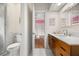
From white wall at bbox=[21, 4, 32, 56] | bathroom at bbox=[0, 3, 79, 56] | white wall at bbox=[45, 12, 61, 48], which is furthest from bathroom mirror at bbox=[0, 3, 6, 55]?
white wall at bbox=[45, 12, 61, 48]

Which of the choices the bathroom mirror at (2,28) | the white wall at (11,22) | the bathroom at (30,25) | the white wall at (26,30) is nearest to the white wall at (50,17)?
the bathroom at (30,25)

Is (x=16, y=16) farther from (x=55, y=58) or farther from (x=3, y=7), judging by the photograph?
(x=55, y=58)

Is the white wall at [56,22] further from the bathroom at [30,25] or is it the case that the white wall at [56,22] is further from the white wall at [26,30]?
the white wall at [26,30]

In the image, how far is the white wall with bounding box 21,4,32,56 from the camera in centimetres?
204

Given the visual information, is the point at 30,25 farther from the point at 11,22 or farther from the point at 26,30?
the point at 11,22

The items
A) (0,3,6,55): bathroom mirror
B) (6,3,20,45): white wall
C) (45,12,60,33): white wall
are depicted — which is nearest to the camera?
(0,3,6,55): bathroom mirror

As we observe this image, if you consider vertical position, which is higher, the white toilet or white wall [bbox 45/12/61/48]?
white wall [bbox 45/12/61/48]

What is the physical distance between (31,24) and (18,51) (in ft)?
1.89

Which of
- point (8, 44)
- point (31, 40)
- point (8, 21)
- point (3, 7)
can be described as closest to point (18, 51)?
point (8, 44)

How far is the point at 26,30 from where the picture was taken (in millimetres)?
2154

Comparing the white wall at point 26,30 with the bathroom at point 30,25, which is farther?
the white wall at point 26,30

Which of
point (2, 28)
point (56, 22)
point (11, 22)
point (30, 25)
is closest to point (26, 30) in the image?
point (30, 25)

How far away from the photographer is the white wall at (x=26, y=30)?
2.04 metres

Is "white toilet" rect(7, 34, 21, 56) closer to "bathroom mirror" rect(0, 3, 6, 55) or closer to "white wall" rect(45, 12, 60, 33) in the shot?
"bathroom mirror" rect(0, 3, 6, 55)
